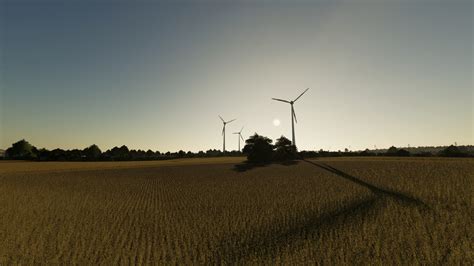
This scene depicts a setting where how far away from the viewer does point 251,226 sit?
17891 millimetres

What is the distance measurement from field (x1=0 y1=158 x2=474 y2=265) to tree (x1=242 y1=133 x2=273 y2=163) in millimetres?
42079

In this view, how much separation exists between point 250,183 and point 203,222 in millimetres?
15972

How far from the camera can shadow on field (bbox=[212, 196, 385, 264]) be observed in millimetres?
14117

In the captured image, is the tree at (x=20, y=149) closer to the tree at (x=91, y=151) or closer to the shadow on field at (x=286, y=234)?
the tree at (x=91, y=151)

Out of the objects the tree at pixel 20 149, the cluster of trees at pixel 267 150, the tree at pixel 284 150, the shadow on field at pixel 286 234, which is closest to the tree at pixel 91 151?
the tree at pixel 20 149

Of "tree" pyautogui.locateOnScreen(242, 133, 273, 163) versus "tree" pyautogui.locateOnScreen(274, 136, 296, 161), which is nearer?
"tree" pyautogui.locateOnScreen(242, 133, 273, 163)

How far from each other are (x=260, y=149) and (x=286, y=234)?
5475cm

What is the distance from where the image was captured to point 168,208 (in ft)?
75.7

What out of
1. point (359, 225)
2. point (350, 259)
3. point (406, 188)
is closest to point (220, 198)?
point (359, 225)

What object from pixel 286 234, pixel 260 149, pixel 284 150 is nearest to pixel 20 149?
pixel 260 149

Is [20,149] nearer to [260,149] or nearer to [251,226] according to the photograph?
[260,149]

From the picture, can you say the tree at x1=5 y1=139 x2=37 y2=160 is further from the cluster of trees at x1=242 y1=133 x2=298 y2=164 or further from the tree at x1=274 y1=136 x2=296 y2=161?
the tree at x1=274 y1=136 x2=296 y2=161

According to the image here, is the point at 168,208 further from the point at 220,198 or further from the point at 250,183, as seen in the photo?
the point at 250,183

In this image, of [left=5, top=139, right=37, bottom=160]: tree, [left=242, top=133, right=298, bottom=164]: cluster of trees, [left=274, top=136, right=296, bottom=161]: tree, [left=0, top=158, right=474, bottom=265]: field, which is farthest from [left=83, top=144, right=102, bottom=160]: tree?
[left=0, top=158, right=474, bottom=265]: field
